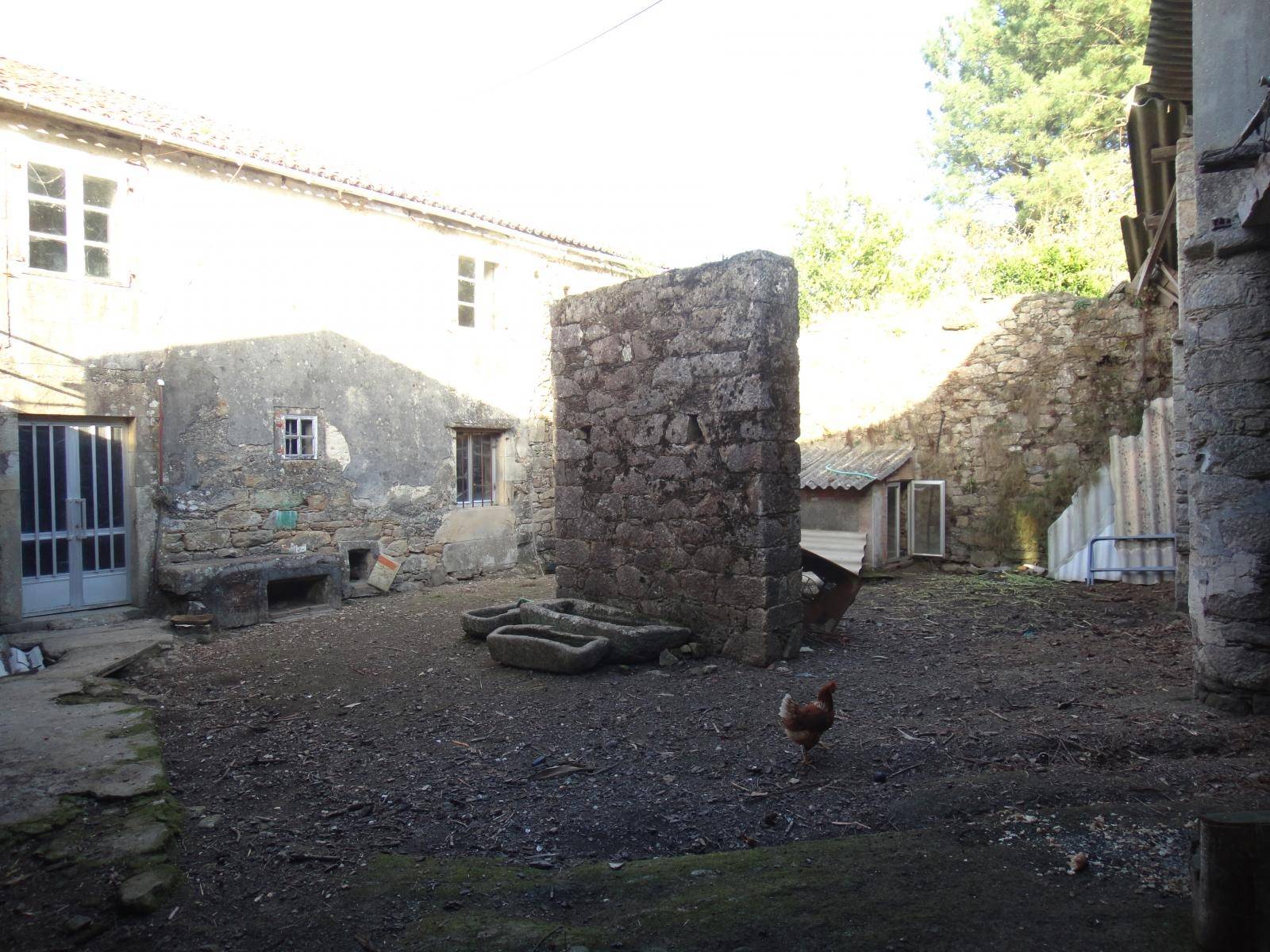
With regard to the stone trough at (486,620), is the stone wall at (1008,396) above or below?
above

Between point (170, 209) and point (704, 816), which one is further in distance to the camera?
point (170, 209)

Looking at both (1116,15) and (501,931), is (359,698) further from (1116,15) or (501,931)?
(1116,15)

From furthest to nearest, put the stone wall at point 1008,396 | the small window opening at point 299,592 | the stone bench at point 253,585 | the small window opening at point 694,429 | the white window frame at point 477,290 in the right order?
the white window frame at point 477,290, the stone wall at point 1008,396, the small window opening at point 299,592, the stone bench at point 253,585, the small window opening at point 694,429

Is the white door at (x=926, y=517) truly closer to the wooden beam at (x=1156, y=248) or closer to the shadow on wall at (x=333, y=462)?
the wooden beam at (x=1156, y=248)

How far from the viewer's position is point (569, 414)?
770cm

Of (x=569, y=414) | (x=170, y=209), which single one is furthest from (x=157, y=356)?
(x=569, y=414)

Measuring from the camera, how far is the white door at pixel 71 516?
26.7 feet

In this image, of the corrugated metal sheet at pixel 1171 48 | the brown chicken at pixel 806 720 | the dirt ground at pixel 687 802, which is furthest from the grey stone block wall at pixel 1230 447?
the brown chicken at pixel 806 720

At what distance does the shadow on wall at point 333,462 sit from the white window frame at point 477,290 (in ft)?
4.36

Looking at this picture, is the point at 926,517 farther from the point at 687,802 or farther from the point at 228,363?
the point at 228,363

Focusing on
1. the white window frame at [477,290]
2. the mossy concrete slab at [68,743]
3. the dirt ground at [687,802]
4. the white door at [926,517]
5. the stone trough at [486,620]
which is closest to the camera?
the dirt ground at [687,802]

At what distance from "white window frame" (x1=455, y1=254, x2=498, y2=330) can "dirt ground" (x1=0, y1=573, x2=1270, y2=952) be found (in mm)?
6867

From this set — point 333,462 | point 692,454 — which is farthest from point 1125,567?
point 333,462

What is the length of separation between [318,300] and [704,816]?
8.86 meters
